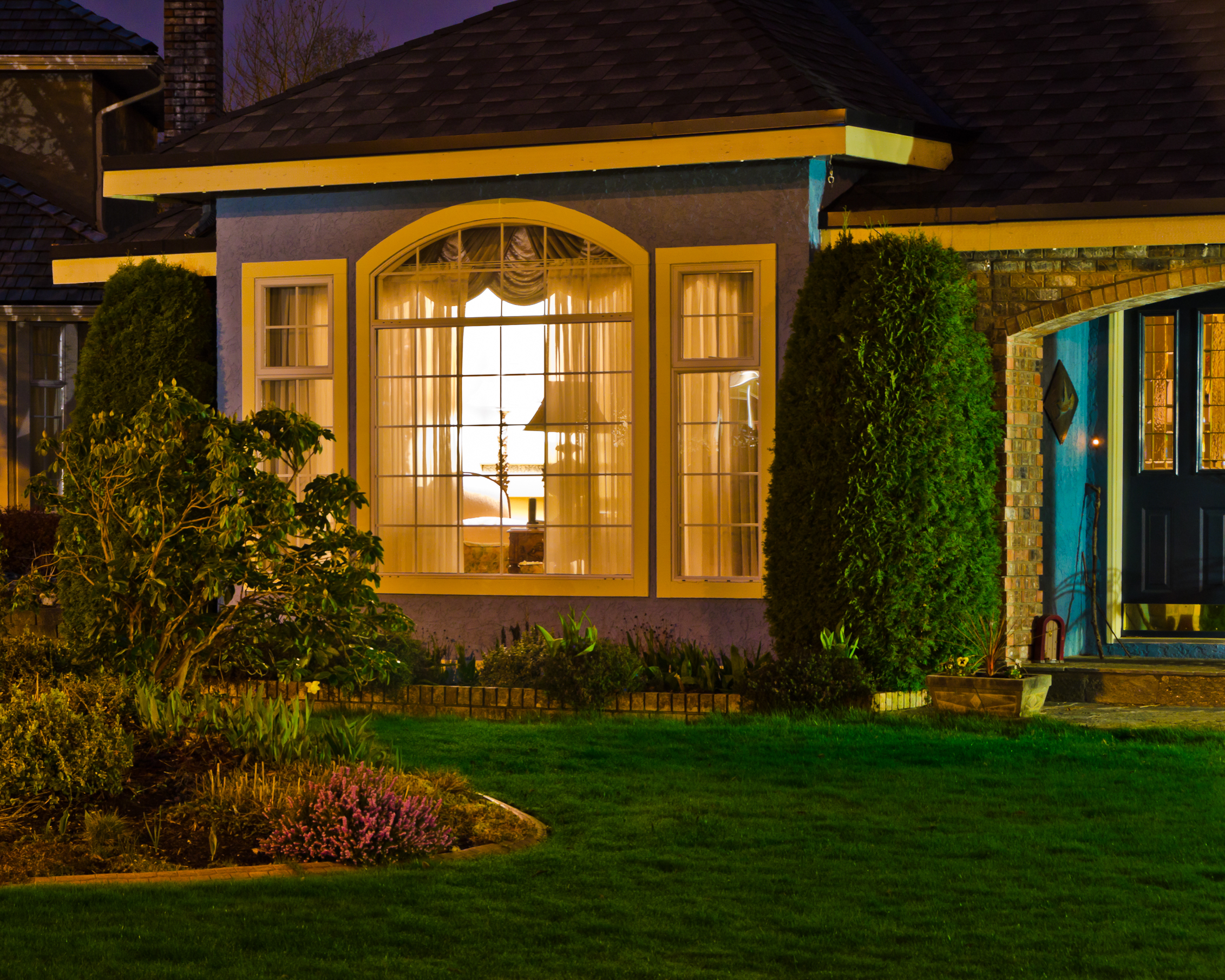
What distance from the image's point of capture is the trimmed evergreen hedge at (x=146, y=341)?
13.1 meters

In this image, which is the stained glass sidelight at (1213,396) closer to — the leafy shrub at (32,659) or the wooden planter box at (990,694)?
the wooden planter box at (990,694)

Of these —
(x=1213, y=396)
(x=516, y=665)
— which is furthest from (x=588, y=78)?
(x=1213, y=396)

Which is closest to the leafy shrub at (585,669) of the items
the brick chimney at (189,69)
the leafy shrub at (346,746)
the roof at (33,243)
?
the leafy shrub at (346,746)

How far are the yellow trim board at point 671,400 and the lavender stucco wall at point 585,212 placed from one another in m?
0.06

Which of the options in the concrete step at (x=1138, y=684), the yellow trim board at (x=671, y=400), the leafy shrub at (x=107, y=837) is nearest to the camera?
the leafy shrub at (x=107, y=837)

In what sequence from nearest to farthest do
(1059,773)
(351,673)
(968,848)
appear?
(968,848)
(1059,773)
(351,673)

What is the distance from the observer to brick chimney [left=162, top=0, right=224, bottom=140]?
18.6 meters

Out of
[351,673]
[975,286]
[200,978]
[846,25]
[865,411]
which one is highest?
[846,25]

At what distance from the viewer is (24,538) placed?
16.1 metres

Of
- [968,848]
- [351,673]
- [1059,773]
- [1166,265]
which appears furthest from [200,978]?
[1166,265]

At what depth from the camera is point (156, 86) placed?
787 inches

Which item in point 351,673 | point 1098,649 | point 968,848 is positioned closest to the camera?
point 968,848

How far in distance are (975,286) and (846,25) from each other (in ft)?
12.8

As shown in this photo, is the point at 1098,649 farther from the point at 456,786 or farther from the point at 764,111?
the point at 456,786
